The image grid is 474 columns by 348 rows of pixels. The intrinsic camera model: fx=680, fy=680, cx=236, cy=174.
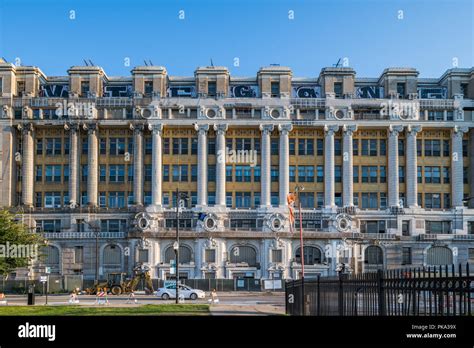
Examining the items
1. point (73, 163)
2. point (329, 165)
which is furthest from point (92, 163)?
point (329, 165)

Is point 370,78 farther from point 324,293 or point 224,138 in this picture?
point 324,293

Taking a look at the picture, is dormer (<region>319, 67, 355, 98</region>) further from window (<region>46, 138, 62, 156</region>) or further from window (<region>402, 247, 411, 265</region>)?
window (<region>46, 138, 62, 156</region>)

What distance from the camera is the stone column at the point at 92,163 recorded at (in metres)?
Result: 85.1

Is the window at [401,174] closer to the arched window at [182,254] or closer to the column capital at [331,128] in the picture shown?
the column capital at [331,128]

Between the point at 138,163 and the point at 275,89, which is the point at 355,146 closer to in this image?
the point at 275,89

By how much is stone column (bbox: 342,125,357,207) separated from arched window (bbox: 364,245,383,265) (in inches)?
234

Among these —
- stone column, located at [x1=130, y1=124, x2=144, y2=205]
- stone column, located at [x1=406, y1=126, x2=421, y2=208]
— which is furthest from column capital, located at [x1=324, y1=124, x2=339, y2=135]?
stone column, located at [x1=130, y1=124, x2=144, y2=205]

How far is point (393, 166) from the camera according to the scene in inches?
3364

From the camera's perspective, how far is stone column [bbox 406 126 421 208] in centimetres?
8500

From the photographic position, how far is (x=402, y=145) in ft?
285

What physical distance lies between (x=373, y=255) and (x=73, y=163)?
39.0 m
